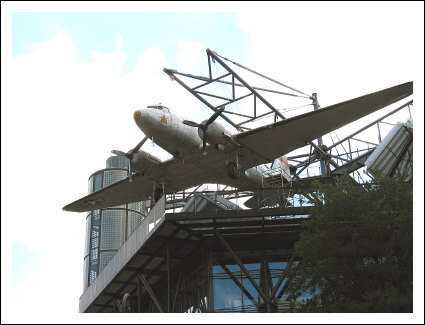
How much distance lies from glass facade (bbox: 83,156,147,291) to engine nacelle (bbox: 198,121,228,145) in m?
13.7

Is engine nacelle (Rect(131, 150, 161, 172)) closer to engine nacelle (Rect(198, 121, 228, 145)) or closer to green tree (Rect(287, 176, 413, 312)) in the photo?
engine nacelle (Rect(198, 121, 228, 145))

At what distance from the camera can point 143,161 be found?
3472cm

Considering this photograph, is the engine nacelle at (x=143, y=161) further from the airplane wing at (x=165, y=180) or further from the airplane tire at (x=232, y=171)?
the airplane tire at (x=232, y=171)

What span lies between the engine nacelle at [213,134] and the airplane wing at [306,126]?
116 centimetres

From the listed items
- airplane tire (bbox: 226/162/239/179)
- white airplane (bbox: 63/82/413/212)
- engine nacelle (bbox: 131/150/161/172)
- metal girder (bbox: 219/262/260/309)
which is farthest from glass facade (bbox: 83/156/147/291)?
metal girder (bbox: 219/262/260/309)

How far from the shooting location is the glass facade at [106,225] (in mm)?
42812

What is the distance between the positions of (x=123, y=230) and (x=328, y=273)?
2731 centimetres

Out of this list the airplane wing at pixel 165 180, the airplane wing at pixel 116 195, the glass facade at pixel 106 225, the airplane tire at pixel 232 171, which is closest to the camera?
the airplane tire at pixel 232 171

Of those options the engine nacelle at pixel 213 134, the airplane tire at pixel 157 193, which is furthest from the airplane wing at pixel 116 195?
the engine nacelle at pixel 213 134

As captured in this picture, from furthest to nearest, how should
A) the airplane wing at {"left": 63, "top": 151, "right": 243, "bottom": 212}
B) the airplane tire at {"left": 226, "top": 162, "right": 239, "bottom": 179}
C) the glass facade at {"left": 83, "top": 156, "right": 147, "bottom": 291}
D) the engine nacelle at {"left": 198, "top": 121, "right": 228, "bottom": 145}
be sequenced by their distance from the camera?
the glass facade at {"left": 83, "top": 156, "right": 147, "bottom": 291} → the airplane wing at {"left": 63, "top": 151, "right": 243, "bottom": 212} → the airplane tire at {"left": 226, "top": 162, "right": 239, "bottom": 179} → the engine nacelle at {"left": 198, "top": 121, "right": 228, "bottom": 145}

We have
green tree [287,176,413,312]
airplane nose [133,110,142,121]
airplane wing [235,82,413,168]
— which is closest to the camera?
green tree [287,176,413,312]

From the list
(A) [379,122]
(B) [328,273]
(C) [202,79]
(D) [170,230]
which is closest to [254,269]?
(D) [170,230]

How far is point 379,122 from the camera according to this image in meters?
38.8

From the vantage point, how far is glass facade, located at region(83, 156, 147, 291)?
42812 mm
